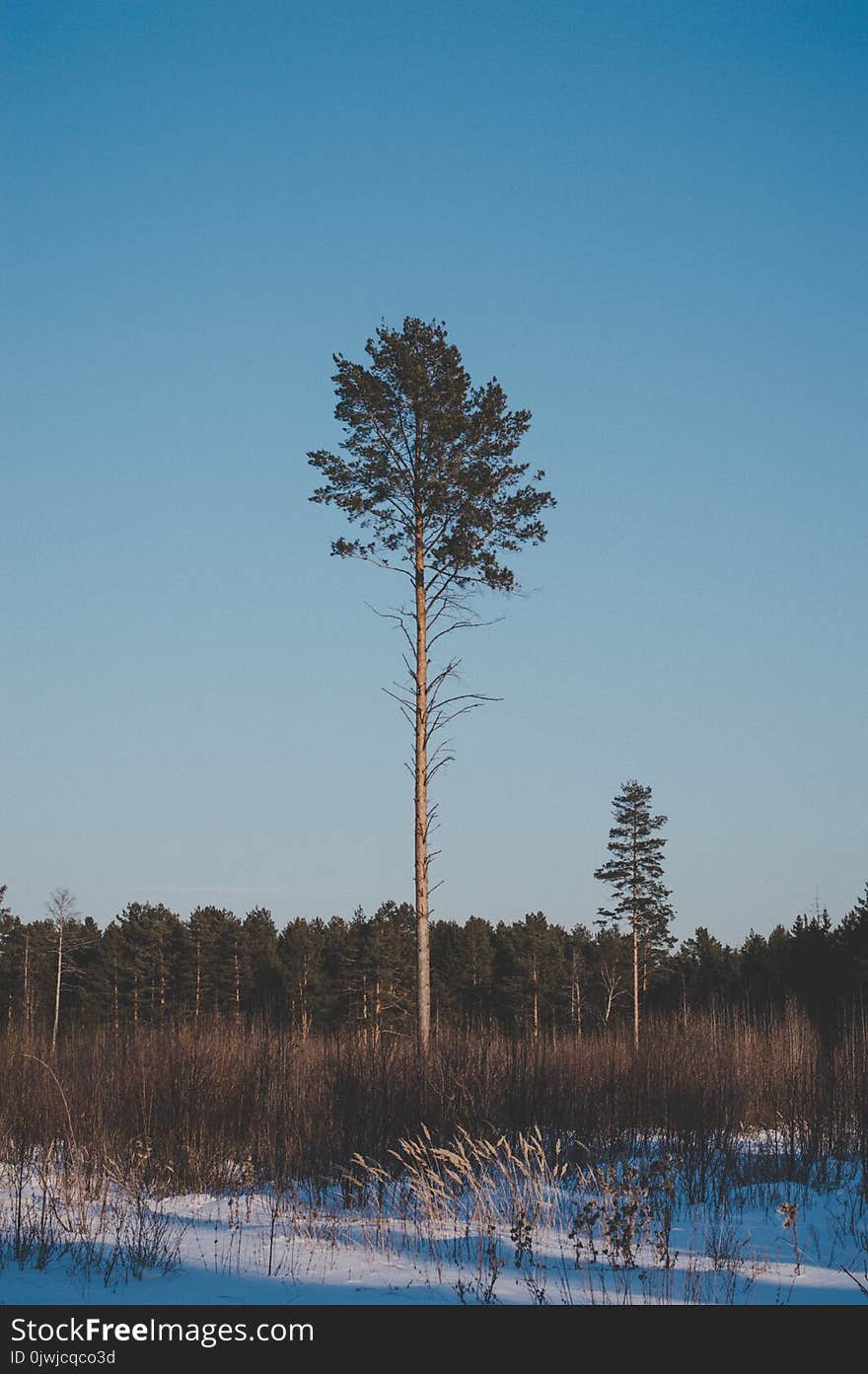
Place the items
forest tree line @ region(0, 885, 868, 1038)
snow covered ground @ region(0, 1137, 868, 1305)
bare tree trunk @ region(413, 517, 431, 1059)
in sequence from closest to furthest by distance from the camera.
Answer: snow covered ground @ region(0, 1137, 868, 1305) → bare tree trunk @ region(413, 517, 431, 1059) → forest tree line @ region(0, 885, 868, 1038)

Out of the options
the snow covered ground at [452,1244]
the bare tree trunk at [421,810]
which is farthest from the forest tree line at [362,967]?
the snow covered ground at [452,1244]

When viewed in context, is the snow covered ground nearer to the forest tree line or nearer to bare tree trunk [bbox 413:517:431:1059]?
bare tree trunk [bbox 413:517:431:1059]

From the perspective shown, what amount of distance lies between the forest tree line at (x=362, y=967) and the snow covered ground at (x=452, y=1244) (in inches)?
1165

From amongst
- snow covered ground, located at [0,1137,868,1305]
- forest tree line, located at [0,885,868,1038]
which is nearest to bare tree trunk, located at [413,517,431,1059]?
snow covered ground, located at [0,1137,868,1305]

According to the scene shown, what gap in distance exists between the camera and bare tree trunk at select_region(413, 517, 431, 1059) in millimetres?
16422

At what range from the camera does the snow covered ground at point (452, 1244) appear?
6.11 m

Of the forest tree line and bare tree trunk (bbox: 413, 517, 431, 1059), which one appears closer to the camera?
bare tree trunk (bbox: 413, 517, 431, 1059)

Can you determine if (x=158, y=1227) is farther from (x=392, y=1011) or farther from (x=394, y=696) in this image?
(x=392, y=1011)

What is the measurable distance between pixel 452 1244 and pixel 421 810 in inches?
387

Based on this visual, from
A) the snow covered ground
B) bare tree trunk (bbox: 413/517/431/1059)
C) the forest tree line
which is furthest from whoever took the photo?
the forest tree line

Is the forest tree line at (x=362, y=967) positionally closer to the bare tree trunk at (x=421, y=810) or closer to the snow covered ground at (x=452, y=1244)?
the bare tree trunk at (x=421, y=810)

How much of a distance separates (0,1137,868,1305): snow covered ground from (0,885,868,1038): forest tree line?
29.6 metres

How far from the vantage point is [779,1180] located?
9.85 m
